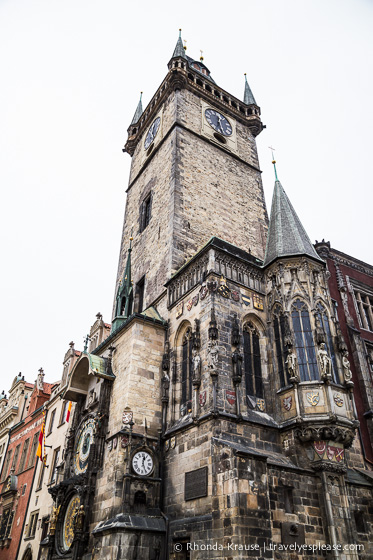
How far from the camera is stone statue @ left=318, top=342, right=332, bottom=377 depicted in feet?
44.4

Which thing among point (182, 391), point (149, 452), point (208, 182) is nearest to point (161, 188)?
point (208, 182)

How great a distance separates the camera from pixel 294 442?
13.2m

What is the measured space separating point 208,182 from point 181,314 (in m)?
9.10

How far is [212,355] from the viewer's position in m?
13.7

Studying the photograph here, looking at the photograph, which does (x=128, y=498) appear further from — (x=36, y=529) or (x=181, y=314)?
(x=36, y=529)

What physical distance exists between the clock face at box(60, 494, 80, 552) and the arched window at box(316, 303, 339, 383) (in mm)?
9282

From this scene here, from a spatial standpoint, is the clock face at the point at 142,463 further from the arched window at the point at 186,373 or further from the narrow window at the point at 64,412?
the narrow window at the point at 64,412

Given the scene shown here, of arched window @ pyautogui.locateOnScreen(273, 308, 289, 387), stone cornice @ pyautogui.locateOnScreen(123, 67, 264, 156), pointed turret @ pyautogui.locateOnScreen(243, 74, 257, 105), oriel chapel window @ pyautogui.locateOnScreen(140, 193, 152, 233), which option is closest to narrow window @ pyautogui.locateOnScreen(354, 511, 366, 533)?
arched window @ pyautogui.locateOnScreen(273, 308, 289, 387)

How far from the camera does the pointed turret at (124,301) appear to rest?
19.5 meters

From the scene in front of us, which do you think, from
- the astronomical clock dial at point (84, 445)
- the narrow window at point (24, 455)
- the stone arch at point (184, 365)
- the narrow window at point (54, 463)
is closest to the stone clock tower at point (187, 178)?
the stone arch at point (184, 365)

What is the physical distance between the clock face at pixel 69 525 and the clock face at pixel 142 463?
286cm

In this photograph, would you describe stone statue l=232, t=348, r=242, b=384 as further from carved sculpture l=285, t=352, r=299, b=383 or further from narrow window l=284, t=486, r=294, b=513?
narrow window l=284, t=486, r=294, b=513

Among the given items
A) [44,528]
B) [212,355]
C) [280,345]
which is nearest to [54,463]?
[44,528]

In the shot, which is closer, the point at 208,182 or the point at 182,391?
the point at 182,391
